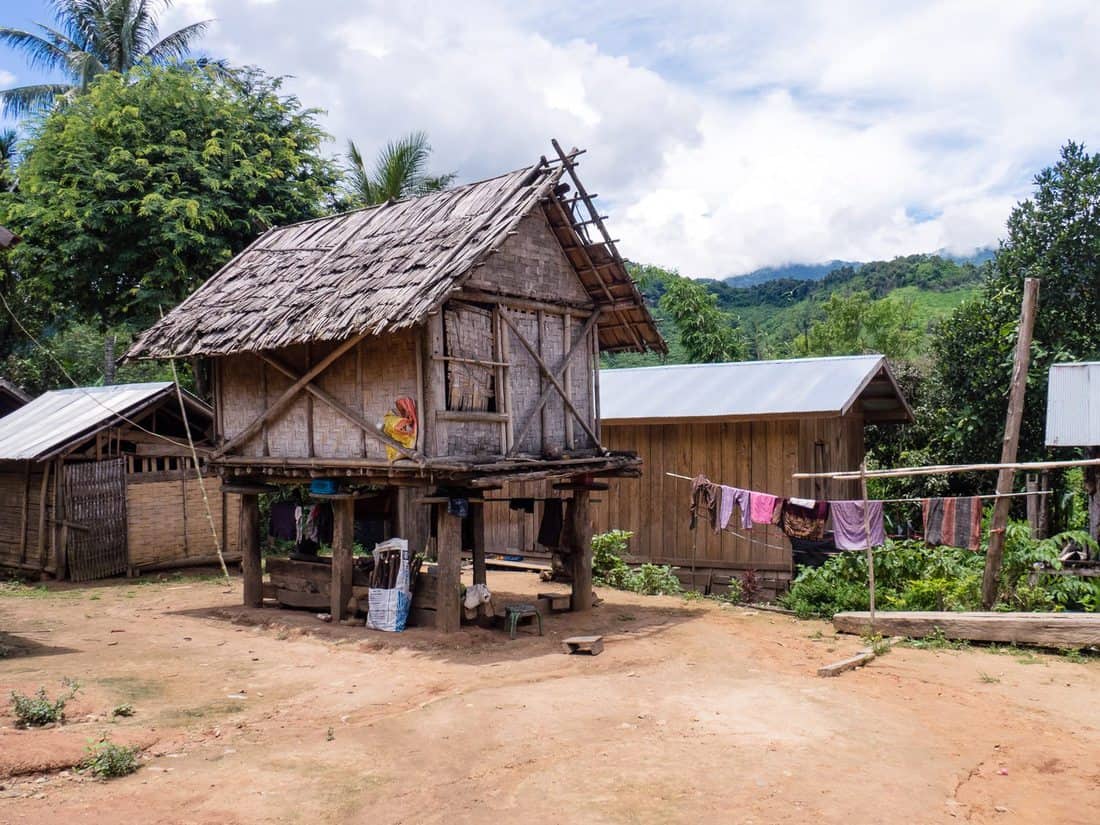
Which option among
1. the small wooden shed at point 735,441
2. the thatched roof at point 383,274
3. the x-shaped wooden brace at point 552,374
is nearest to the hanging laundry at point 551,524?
the x-shaped wooden brace at point 552,374

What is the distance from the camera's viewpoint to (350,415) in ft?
40.3

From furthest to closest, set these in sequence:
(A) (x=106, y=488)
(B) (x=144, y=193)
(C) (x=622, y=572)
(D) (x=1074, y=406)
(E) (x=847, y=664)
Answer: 1. (B) (x=144, y=193)
2. (A) (x=106, y=488)
3. (C) (x=622, y=572)
4. (D) (x=1074, y=406)
5. (E) (x=847, y=664)

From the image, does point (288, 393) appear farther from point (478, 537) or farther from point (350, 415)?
point (478, 537)

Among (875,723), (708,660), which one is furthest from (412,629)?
(875,723)

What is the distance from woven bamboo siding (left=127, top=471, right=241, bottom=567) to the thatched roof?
585 cm

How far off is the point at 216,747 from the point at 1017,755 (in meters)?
6.28

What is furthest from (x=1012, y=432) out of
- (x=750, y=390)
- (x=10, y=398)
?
(x=10, y=398)

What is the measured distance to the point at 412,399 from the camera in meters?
11.6

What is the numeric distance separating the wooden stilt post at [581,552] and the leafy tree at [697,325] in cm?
1675

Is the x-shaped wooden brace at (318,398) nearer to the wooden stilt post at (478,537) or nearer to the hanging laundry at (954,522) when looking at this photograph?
the wooden stilt post at (478,537)

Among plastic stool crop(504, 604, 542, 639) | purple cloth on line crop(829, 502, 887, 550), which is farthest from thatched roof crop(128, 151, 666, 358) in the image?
plastic stool crop(504, 604, 542, 639)

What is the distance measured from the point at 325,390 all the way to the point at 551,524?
3.92 metres

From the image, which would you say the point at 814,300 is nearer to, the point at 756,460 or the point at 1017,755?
the point at 756,460

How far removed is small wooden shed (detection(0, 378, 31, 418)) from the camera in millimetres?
22614
